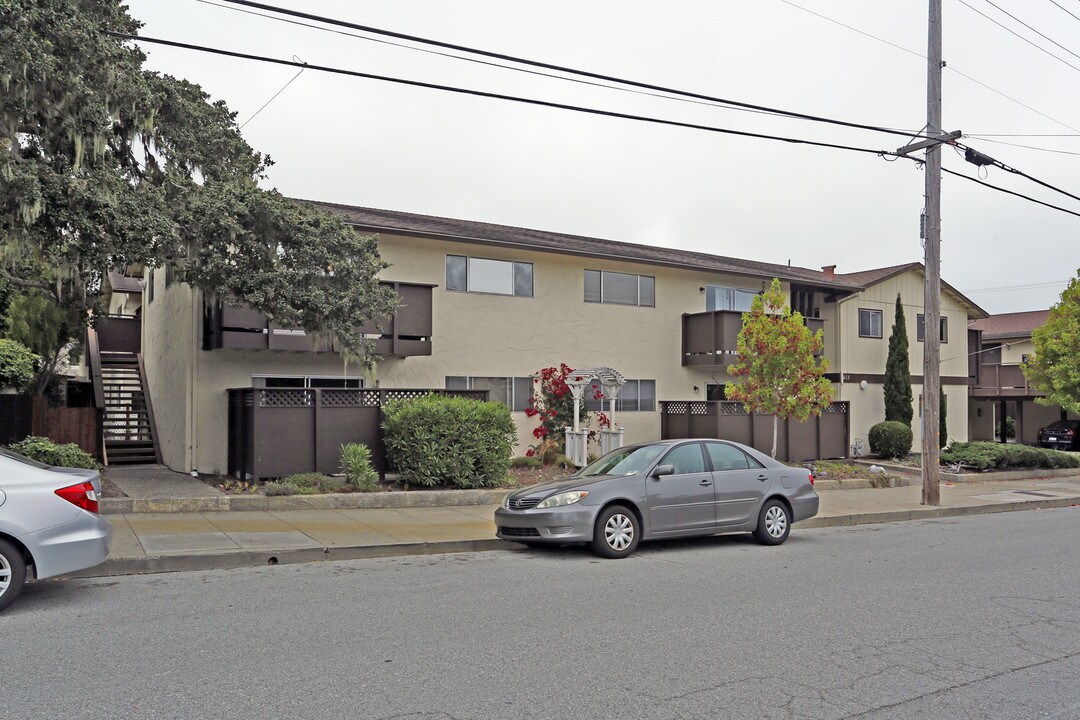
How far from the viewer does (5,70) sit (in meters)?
10.4

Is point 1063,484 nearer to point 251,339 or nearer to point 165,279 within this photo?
point 251,339

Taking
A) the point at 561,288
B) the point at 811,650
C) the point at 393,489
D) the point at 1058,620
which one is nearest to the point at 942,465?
the point at 561,288

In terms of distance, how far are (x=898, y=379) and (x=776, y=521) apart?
18.1 m

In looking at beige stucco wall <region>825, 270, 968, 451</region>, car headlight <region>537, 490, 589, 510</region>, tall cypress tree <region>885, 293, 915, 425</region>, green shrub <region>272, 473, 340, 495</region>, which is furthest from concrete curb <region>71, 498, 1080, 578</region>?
tall cypress tree <region>885, 293, 915, 425</region>

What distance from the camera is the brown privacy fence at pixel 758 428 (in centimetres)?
2250

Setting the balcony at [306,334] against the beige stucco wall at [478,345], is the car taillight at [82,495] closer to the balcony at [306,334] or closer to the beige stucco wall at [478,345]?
the balcony at [306,334]

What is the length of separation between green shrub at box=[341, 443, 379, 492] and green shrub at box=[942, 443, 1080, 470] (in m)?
16.7

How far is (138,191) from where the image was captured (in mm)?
12406

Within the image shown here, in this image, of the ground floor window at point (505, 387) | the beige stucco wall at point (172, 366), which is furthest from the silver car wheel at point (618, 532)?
the ground floor window at point (505, 387)

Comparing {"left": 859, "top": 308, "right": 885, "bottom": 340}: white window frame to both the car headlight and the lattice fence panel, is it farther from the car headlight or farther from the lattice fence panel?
the car headlight

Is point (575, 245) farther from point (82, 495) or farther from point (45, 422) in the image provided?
point (82, 495)

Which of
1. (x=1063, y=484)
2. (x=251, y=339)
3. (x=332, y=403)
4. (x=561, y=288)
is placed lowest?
(x=1063, y=484)

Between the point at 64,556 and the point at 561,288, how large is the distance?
1569cm

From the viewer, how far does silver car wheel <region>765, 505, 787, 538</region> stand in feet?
38.9
